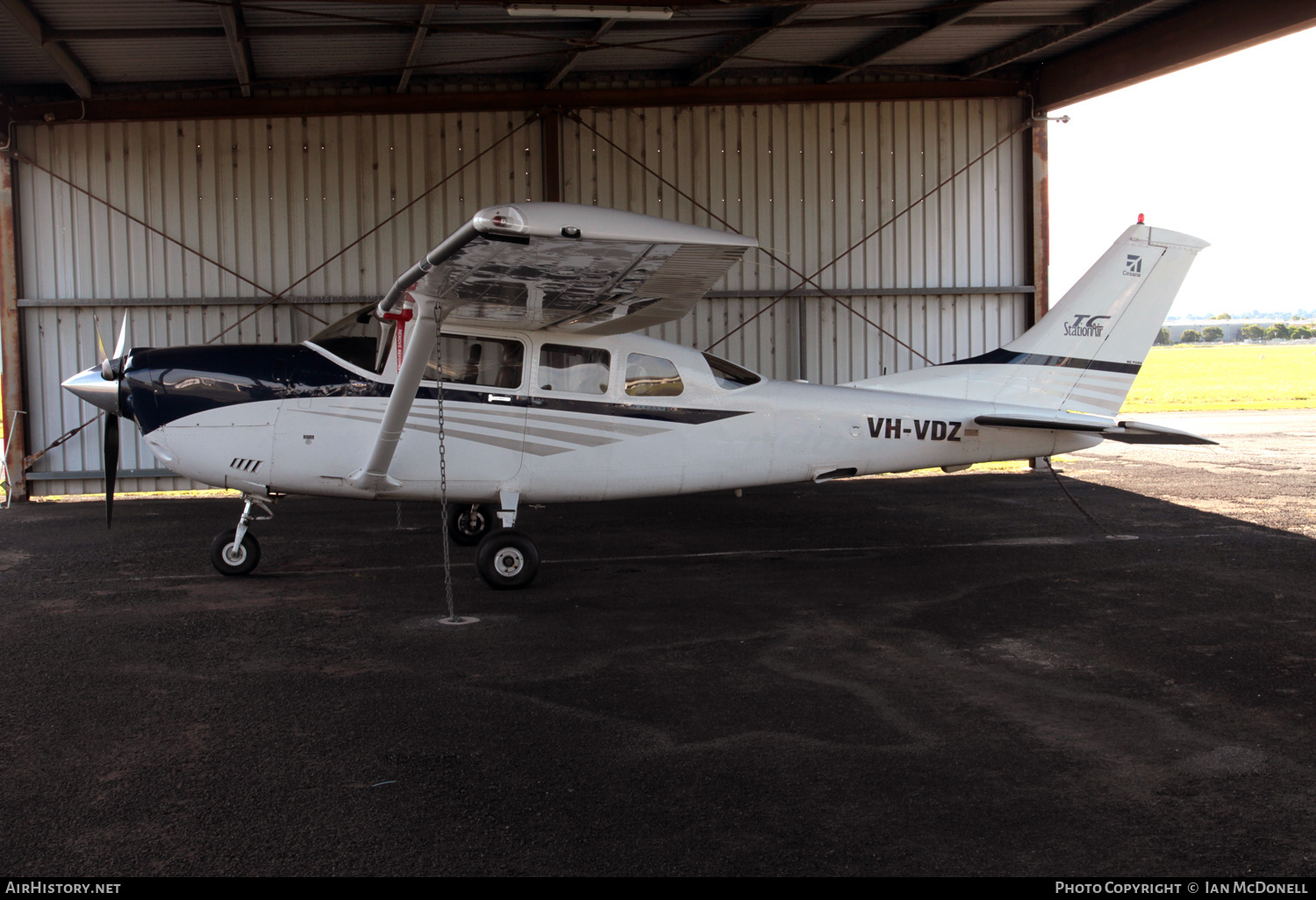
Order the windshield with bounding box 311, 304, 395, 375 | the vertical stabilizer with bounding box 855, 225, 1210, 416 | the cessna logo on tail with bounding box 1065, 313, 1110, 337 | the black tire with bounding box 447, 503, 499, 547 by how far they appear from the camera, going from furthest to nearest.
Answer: the black tire with bounding box 447, 503, 499, 547 → the cessna logo on tail with bounding box 1065, 313, 1110, 337 → the vertical stabilizer with bounding box 855, 225, 1210, 416 → the windshield with bounding box 311, 304, 395, 375

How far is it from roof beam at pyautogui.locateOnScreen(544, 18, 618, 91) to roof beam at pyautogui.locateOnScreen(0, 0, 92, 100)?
574 centimetres

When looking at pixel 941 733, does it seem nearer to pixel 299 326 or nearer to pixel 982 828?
pixel 982 828

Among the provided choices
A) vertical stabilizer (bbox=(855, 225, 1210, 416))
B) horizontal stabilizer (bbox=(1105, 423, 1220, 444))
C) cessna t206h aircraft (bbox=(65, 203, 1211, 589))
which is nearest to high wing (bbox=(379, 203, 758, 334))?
cessna t206h aircraft (bbox=(65, 203, 1211, 589))

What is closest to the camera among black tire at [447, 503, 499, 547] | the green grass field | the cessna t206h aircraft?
the cessna t206h aircraft

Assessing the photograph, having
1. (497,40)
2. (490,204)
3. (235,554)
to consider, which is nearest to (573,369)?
(235,554)

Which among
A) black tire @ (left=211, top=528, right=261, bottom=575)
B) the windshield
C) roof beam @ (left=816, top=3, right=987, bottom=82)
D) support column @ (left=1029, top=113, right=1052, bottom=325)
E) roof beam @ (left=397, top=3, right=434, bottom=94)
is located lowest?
black tire @ (left=211, top=528, right=261, bottom=575)

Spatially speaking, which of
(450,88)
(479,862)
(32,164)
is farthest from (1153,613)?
(32,164)

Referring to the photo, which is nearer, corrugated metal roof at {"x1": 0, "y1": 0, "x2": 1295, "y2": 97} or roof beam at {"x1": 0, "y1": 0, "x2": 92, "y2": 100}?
roof beam at {"x1": 0, "y1": 0, "x2": 92, "y2": 100}

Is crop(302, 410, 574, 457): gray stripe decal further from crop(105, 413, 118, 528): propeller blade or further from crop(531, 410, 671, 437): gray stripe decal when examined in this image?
crop(105, 413, 118, 528): propeller blade

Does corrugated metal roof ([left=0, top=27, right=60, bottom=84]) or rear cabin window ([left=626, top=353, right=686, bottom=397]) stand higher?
corrugated metal roof ([left=0, top=27, right=60, bottom=84])

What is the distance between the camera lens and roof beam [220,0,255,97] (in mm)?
10664

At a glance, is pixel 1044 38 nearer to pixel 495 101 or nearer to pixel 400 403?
pixel 495 101

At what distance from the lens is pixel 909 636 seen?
19.9ft

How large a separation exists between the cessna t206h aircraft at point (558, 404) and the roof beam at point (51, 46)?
524 cm
